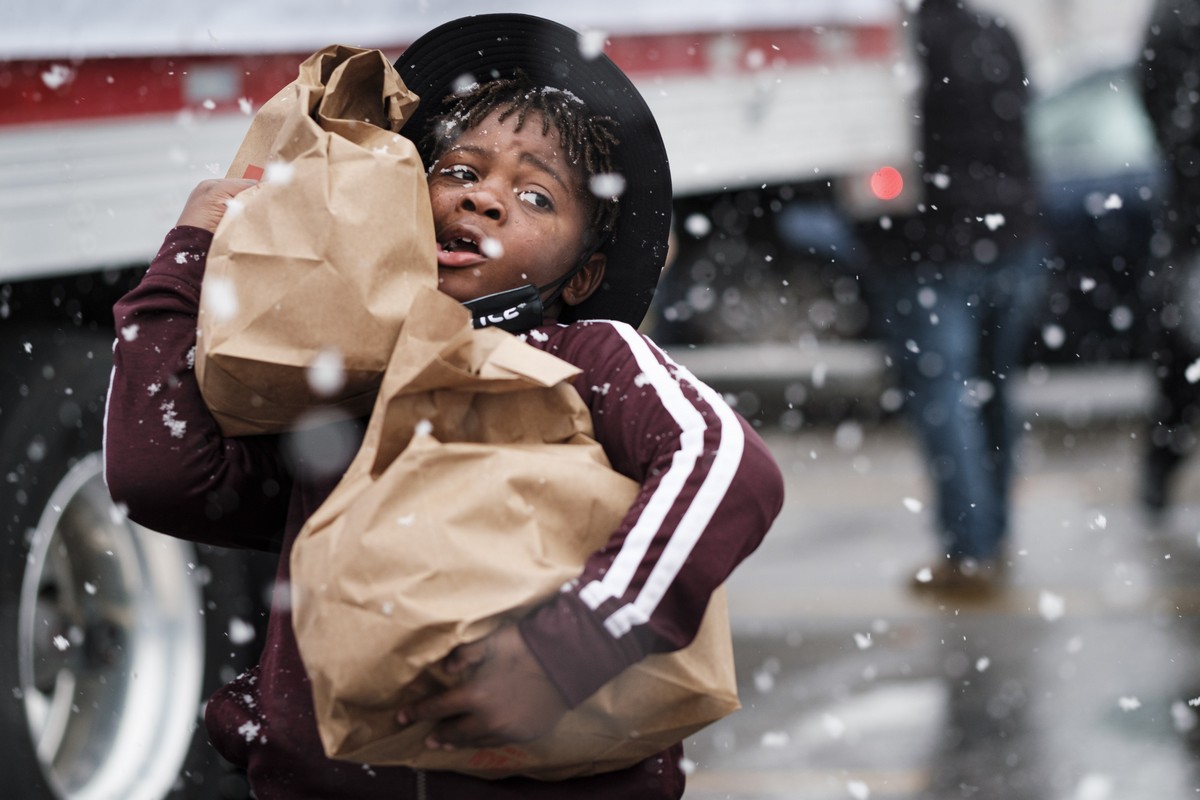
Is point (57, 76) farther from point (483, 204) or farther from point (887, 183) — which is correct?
point (887, 183)

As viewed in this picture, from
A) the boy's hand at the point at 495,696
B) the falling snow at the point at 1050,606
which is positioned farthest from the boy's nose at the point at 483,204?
the falling snow at the point at 1050,606

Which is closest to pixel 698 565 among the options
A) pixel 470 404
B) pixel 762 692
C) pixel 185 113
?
pixel 470 404

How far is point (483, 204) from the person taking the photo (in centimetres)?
190

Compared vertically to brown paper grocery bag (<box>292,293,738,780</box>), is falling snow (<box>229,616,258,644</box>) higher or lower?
lower

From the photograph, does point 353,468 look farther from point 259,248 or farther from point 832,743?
A: point 832,743

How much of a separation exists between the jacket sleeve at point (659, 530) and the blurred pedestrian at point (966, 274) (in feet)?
12.9

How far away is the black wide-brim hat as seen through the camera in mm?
2098

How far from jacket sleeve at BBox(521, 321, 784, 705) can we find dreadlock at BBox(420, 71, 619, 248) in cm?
41

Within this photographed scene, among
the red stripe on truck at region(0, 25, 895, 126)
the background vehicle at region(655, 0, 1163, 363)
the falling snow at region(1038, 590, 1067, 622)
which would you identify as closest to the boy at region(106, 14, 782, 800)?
the red stripe on truck at region(0, 25, 895, 126)

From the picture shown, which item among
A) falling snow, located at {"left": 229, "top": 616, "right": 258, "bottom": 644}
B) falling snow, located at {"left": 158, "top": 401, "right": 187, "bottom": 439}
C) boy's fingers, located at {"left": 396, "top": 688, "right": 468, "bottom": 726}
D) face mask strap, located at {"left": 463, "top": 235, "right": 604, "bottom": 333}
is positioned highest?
face mask strap, located at {"left": 463, "top": 235, "right": 604, "bottom": 333}

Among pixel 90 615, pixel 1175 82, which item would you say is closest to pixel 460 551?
pixel 90 615

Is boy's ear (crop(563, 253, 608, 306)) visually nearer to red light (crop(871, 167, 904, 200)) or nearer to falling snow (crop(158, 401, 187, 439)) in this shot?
falling snow (crop(158, 401, 187, 439))

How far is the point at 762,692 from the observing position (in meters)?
4.51

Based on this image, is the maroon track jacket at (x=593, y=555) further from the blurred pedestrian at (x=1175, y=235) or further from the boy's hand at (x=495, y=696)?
the blurred pedestrian at (x=1175, y=235)
